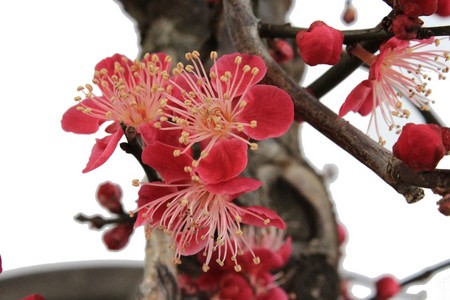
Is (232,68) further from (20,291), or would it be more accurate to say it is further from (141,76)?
(20,291)

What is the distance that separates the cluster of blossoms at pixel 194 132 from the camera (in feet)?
1.61

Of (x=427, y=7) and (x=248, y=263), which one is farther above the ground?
(x=427, y=7)

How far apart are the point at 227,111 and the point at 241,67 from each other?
0.14 feet

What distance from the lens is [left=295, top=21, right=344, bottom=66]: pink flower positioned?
0.50 meters

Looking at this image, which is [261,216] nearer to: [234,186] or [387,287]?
[234,186]

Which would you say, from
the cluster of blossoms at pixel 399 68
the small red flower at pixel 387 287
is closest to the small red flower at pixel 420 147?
the cluster of blossoms at pixel 399 68

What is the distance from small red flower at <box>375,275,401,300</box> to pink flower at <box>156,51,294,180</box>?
64cm

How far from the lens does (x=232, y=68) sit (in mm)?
533

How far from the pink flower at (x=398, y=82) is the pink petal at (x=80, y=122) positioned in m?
0.26

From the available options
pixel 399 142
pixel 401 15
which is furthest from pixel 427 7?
pixel 399 142

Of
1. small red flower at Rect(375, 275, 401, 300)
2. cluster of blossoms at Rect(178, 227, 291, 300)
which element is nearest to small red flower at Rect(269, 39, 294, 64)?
cluster of blossoms at Rect(178, 227, 291, 300)

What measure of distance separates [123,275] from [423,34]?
3.15 feet

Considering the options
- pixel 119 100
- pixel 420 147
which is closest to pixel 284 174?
pixel 119 100

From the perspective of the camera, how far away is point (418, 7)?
0.48 meters
